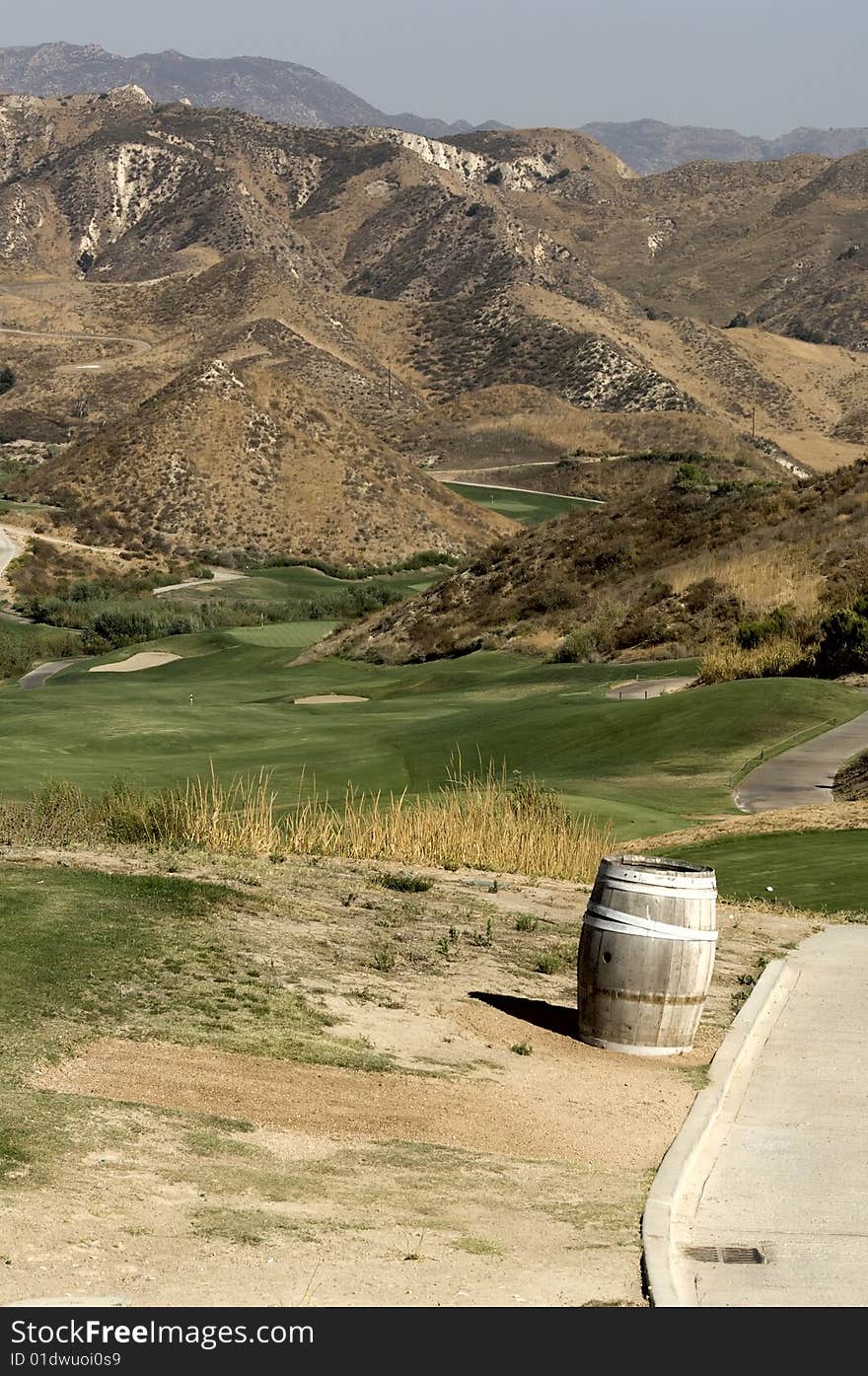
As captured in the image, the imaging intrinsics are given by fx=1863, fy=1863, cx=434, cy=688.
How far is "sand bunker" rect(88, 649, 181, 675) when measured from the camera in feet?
222

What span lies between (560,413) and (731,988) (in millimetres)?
159276

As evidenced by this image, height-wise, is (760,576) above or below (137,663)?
above

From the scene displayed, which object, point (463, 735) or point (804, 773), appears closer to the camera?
point (804, 773)

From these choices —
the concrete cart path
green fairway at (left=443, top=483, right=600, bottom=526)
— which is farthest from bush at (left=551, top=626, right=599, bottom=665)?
green fairway at (left=443, top=483, right=600, bottom=526)

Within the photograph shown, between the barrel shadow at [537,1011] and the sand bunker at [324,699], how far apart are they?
36.3 metres

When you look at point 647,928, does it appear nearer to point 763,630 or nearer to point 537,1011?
point 537,1011

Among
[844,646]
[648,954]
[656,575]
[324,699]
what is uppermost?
[648,954]

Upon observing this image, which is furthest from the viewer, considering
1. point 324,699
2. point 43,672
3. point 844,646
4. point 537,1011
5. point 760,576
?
point 43,672

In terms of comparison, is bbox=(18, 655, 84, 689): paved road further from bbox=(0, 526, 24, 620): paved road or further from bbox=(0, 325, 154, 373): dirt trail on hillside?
bbox=(0, 325, 154, 373): dirt trail on hillside

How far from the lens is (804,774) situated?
26.3 m

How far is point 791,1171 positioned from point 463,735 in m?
24.5

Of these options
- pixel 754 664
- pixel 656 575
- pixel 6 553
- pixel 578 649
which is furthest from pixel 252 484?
pixel 754 664

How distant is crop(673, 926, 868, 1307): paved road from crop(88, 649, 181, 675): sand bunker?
55806 mm

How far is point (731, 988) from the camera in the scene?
14.0 metres
